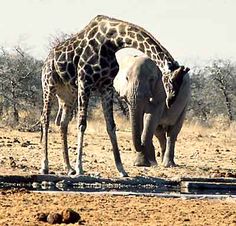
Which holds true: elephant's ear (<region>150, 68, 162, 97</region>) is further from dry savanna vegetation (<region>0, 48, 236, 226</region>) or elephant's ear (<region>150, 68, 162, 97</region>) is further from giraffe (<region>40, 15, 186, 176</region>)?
giraffe (<region>40, 15, 186, 176</region>)

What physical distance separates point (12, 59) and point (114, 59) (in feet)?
106

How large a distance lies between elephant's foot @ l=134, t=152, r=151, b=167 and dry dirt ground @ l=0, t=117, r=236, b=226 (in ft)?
0.57

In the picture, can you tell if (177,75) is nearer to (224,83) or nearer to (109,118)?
(109,118)

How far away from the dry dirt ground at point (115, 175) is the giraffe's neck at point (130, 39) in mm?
2149

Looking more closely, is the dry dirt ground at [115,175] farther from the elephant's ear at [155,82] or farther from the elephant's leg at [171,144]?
the elephant's ear at [155,82]

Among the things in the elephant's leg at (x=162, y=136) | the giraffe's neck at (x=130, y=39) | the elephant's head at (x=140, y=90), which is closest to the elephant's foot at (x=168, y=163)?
the elephant's head at (x=140, y=90)

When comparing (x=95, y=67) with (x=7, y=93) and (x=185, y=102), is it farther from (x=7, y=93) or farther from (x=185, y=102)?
(x=7, y=93)

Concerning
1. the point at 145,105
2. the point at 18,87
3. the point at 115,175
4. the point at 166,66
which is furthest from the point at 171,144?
the point at 18,87

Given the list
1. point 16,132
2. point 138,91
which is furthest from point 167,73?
point 16,132

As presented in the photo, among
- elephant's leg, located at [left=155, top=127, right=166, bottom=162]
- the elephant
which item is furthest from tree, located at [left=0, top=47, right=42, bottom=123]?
the elephant

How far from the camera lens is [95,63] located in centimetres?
1416

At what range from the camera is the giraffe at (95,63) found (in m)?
14.1

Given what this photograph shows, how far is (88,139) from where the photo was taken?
25.9 metres

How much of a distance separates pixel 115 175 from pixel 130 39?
2497 millimetres
